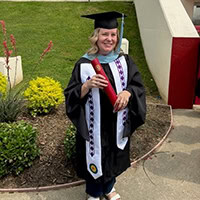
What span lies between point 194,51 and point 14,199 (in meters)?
3.89

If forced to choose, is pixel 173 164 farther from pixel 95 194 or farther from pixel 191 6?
pixel 191 6

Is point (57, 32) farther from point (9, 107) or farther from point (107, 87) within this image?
point (107, 87)

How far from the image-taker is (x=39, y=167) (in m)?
3.70

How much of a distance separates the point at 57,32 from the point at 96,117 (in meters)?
7.46

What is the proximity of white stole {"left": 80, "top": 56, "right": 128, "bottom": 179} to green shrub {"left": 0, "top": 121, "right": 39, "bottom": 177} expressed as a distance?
986 mm

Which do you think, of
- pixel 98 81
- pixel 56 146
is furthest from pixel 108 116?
pixel 56 146

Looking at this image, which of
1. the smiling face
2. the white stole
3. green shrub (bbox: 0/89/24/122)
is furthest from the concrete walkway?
the smiling face

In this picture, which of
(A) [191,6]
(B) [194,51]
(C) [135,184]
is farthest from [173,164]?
(A) [191,6]

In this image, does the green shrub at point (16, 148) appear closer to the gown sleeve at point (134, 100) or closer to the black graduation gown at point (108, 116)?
the black graduation gown at point (108, 116)

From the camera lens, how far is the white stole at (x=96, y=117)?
8.71 ft

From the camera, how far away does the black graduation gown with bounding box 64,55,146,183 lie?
270cm

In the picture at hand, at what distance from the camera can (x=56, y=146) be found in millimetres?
4027

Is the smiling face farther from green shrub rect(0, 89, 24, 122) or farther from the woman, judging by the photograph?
green shrub rect(0, 89, 24, 122)

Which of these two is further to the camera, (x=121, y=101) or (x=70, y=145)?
(x=70, y=145)
